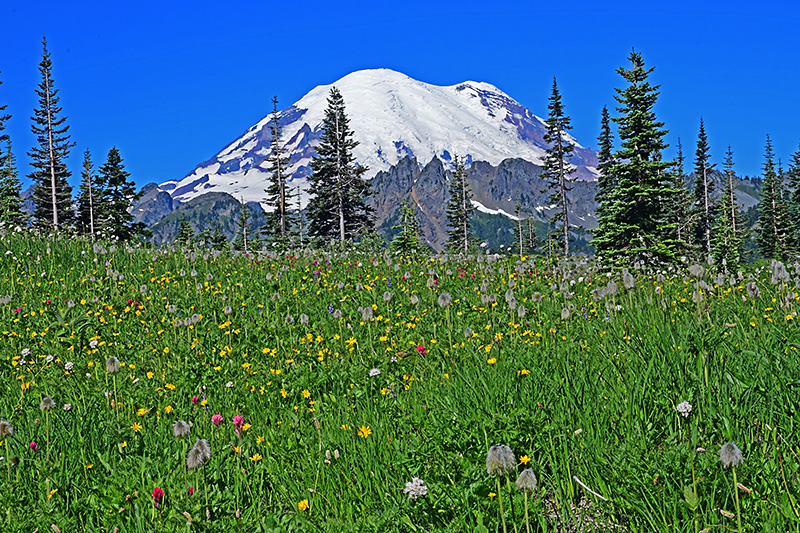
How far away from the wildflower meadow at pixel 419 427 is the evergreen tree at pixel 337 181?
47975 millimetres

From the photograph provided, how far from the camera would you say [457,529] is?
2.44m

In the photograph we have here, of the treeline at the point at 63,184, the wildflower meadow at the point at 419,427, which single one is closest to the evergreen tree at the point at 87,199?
the treeline at the point at 63,184

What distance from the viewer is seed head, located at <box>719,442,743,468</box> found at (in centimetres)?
210

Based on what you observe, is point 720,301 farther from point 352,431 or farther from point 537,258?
point 537,258

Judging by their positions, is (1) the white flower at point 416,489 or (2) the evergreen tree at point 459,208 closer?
(1) the white flower at point 416,489

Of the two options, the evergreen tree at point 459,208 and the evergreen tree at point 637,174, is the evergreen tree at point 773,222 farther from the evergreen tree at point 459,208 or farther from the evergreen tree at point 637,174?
the evergreen tree at point 637,174

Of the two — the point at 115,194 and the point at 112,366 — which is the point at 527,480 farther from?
the point at 115,194

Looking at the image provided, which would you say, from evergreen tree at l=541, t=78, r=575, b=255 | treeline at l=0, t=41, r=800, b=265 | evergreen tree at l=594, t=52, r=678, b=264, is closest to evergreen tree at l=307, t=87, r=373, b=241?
treeline at l=0, t=41, r=800, b=265

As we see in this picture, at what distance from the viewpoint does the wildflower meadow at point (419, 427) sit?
2.50 meters

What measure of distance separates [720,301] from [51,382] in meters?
6.79

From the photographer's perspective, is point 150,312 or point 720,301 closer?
point 720,301

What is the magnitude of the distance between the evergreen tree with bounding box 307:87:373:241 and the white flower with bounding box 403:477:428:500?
51250mm

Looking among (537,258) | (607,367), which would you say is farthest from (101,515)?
(537,258)

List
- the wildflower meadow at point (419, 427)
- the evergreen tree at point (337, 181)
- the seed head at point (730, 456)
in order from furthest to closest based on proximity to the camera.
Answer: the evergreen tree at point (337, 181)
the wildflower meadow at point (419, 427)
the seed head at point (730, 456)
